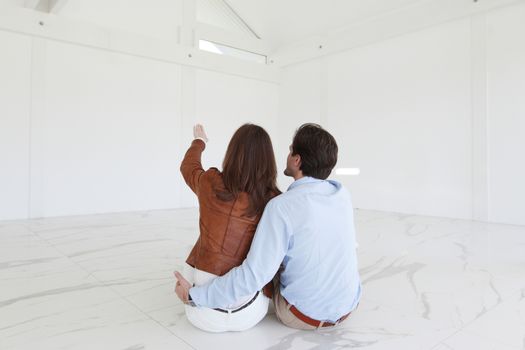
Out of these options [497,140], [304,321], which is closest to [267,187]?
[304,321]

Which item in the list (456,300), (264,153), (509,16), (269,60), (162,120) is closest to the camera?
(264,153)

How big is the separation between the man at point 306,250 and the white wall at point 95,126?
15.8ft

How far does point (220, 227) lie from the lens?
4.96 feet

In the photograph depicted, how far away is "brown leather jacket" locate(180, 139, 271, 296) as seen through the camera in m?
1.50

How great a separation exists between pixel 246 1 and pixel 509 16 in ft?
16.1

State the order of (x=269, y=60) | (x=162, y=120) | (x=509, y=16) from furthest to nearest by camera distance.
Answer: (x=269, y=60) → (x=162, y=120) → (x=509, y=16)

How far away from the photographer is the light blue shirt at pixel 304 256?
1421 mm

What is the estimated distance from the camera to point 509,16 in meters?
5.05

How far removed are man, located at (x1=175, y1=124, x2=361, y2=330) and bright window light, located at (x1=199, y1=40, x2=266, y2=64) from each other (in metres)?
6.13

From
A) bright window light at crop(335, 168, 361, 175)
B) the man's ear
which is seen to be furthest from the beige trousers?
bright window light at crop(335, 168, 361, 175)

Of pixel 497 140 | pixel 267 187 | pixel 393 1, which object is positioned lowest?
pixel 267 187

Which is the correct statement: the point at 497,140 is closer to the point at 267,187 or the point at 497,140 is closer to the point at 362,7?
the point at 362,7

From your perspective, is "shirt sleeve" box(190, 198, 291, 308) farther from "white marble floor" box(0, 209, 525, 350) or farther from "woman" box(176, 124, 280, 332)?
"white marble floor" box(0, 209, 525, 350)

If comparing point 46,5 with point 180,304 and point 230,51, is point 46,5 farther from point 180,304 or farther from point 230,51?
point 180,304
